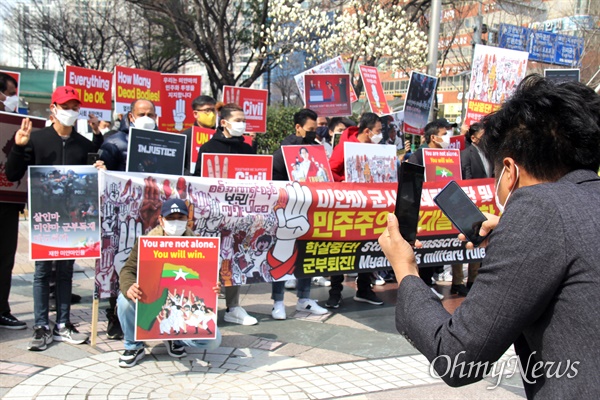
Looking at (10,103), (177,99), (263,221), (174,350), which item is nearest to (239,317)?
(263,221)

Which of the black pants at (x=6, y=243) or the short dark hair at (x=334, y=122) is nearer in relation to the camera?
the black pants at (x=6, y=243)

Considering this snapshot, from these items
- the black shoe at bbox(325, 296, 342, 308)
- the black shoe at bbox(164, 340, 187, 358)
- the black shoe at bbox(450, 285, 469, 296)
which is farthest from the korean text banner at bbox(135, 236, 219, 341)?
the black shoe at bbox(450, 285, 469, 296)

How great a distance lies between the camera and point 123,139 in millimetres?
6129

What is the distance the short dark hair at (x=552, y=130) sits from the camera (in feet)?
5.39

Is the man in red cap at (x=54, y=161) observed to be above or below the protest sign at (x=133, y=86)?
below

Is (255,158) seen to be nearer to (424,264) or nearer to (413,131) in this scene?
(424,264)

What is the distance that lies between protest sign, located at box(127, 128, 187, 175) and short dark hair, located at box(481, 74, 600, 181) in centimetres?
445

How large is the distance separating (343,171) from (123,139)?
257cm

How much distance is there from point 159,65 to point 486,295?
3228cm

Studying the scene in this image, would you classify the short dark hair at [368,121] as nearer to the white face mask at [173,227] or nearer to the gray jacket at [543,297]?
the white face mask at [173,227]

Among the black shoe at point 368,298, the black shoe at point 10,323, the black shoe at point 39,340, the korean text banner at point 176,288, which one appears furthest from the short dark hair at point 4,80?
the black shoe at point 368,298

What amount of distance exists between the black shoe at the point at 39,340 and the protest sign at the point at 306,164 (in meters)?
2.91

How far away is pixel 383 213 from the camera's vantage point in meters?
6.73

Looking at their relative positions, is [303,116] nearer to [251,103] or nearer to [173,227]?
[251,103]
